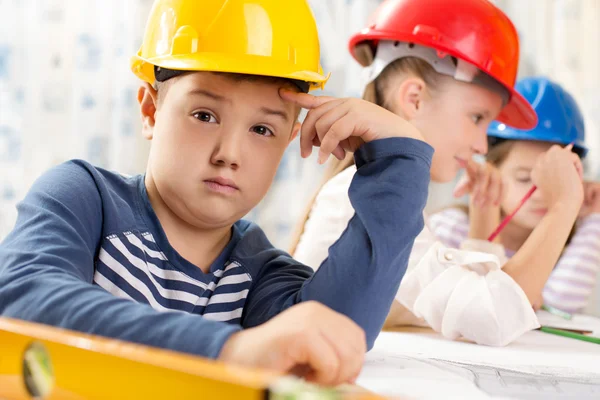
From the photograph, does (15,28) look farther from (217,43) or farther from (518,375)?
(518,375)

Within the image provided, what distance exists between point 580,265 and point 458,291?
0.85 m

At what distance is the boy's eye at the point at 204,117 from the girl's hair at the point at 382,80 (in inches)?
22.0

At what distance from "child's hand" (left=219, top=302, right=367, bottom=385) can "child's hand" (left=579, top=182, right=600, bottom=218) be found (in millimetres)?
1557

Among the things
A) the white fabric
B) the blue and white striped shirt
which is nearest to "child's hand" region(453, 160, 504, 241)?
the white fabric

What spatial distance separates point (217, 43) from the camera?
2.53 ft

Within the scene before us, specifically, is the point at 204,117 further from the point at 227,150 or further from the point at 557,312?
the point at 557,312

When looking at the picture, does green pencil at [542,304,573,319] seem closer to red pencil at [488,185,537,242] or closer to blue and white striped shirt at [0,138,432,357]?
red pencil at [488,185,537,242]

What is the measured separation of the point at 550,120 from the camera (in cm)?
172

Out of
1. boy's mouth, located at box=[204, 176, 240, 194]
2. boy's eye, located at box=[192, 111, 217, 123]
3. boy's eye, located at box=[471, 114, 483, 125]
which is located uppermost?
boy's eye, located at box=[192, 111, 217, 123]

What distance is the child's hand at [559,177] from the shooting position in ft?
4.69

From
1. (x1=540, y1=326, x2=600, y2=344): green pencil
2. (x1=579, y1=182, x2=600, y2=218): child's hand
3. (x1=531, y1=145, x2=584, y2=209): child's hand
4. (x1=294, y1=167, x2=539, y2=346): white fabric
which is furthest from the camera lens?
(x1=579, y1=182, x2=600, y2=218): child's hand

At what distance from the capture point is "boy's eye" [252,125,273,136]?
2.67 ft

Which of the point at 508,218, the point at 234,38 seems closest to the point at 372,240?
the point at 234,38

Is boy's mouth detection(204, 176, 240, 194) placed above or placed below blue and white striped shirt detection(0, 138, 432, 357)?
above
